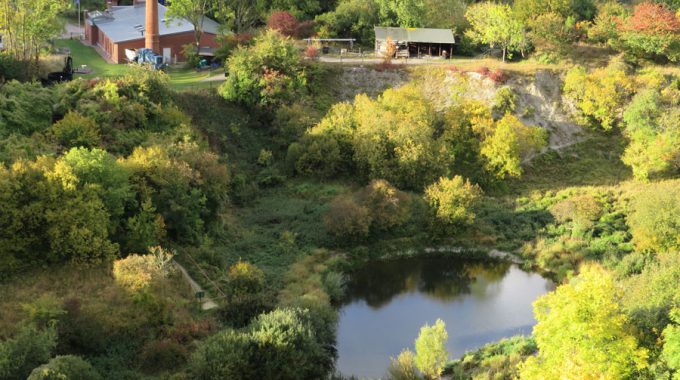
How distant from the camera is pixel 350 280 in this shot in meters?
43.8

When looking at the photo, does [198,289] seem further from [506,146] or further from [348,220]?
[506,146]

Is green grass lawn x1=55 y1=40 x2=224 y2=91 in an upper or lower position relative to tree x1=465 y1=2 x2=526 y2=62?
lower

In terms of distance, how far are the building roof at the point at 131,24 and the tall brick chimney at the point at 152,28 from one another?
5.60 feet

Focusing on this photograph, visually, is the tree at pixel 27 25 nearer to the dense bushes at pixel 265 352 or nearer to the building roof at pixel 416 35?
the building roof at pixel 416 35

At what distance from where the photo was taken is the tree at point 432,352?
33.0m

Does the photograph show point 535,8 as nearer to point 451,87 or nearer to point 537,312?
point 451,87

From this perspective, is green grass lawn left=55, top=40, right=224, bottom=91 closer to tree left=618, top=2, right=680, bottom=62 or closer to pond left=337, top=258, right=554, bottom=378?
pond left=337, top=258, right=554, bottom=378

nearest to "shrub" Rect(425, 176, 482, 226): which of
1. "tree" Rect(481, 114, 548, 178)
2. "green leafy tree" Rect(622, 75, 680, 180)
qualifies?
"tree" Rect(481, 114, 548, 178)

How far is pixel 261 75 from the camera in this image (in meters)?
57.4

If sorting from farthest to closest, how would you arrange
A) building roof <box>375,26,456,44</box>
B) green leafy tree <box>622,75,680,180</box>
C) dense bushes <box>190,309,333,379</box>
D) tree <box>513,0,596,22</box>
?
building roof <box>375,26,456,44</box>, tree <box>513,0,596,22</box>, green leafy tree <box>622,75,680,180</box>, dense bushes <box>190,309,333,379</box>

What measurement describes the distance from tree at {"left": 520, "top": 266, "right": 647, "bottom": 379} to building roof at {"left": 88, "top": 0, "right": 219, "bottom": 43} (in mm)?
44887

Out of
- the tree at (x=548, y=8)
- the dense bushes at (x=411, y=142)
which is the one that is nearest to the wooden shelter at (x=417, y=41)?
the tree at (x=548, y=8)

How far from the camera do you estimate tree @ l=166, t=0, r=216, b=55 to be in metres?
62.8

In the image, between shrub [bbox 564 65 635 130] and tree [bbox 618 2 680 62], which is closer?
shrub [bbox 564 65 635 130]
